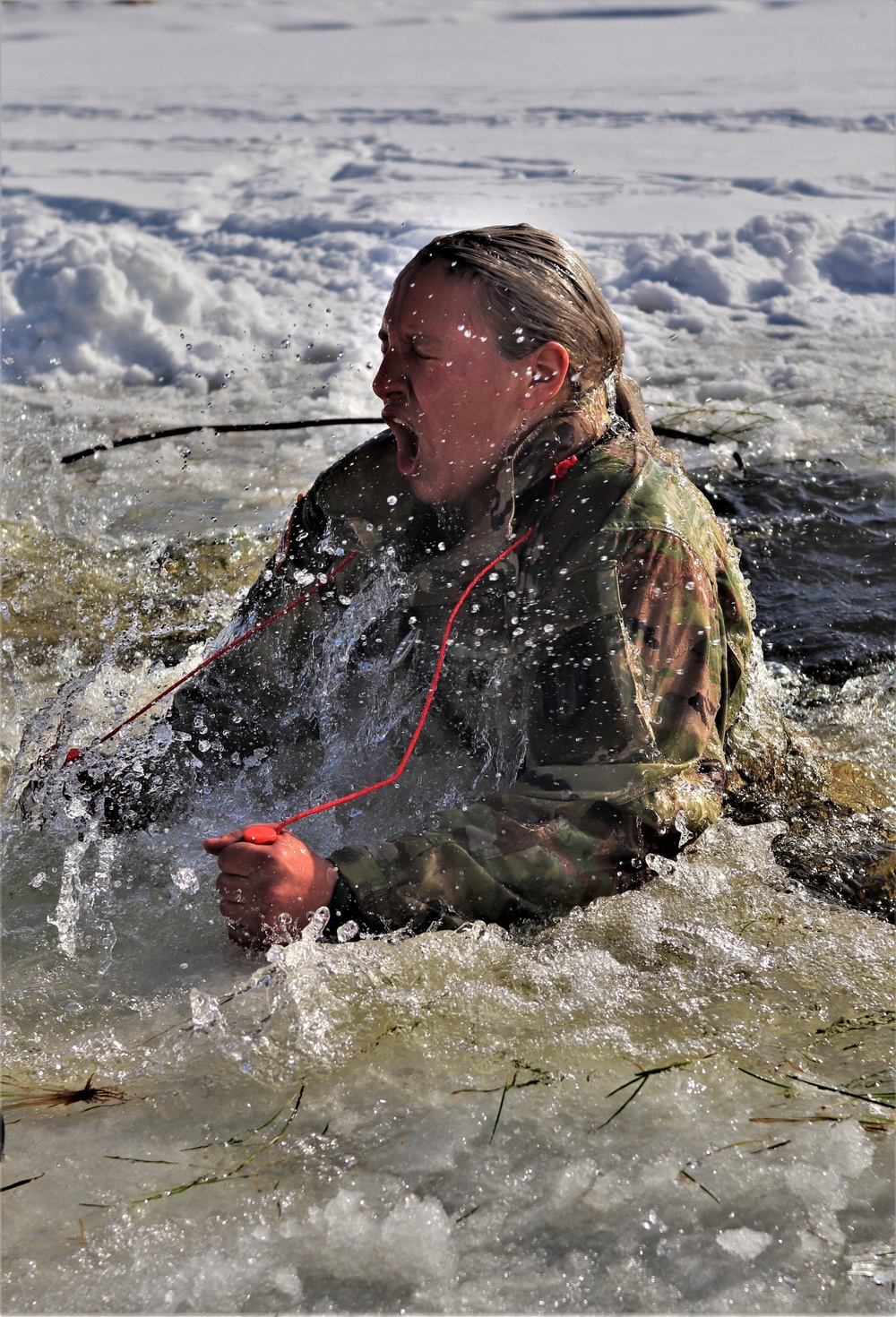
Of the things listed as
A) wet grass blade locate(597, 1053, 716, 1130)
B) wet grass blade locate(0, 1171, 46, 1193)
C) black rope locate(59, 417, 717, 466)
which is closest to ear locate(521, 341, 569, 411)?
wet grass blade locate(597, 1053, 716, 1130)

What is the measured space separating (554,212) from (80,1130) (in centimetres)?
802

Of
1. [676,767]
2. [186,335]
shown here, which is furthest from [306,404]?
[676,767]

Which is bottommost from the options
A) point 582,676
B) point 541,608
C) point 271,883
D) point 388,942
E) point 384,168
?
point 388,942

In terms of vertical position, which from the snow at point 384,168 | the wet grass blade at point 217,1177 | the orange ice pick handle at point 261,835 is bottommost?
the wet grass blade at point 217,1177

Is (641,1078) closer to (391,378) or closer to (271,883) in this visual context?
(271,883)

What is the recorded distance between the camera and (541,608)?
2449 millimetres

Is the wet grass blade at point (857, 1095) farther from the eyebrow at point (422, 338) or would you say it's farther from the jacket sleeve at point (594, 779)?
the eyebrow at point (422, 338)

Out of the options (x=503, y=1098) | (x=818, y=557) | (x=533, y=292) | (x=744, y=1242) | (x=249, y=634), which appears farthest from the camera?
(x=818, y=557)

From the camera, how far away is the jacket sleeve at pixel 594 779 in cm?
224

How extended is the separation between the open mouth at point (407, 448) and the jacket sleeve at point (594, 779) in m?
0.46

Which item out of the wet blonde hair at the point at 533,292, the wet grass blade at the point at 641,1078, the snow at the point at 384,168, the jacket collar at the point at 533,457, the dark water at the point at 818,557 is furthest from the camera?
the snow at the point at 384,168

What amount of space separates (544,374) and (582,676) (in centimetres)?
66

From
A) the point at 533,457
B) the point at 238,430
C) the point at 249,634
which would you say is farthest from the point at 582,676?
the point at 238,430

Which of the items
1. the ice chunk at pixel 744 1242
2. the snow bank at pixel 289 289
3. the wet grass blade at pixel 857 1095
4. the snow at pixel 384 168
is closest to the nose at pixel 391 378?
the wet grass blade at pixel 857 1095
